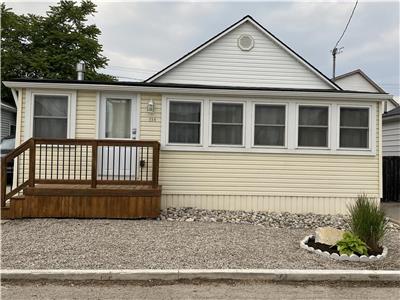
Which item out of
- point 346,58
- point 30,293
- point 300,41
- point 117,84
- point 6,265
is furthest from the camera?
point 346,58

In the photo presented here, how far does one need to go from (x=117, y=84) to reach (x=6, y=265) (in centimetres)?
469

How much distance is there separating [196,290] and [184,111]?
16.9 ft

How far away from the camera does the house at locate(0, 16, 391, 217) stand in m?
8.27

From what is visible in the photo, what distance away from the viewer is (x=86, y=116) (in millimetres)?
8312

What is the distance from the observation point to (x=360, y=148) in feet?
28.4

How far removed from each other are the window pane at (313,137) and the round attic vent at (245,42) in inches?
209

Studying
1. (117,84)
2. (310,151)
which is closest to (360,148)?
(310,151)

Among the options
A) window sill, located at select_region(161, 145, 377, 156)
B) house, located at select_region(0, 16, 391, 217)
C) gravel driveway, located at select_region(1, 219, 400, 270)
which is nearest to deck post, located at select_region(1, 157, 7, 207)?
gravel driveway, located at select_region(1, 219, 400, 270)

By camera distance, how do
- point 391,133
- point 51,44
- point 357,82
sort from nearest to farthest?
point 391,133
point 51,44
point 357,82

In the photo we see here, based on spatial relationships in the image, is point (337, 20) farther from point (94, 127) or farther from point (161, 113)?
point (94, 127)

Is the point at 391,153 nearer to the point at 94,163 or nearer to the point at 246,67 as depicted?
the point at 246,67

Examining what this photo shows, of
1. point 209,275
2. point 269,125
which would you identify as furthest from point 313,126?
point 209,275

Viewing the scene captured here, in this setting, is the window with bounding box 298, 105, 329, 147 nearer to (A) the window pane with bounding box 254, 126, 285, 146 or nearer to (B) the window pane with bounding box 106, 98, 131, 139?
(A) the window pane with bounding box 254, 126, 285, 146

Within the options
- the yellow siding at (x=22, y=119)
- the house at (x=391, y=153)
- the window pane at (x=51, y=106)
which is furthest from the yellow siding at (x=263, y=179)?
the yellow siding at (x=22, y=119)
